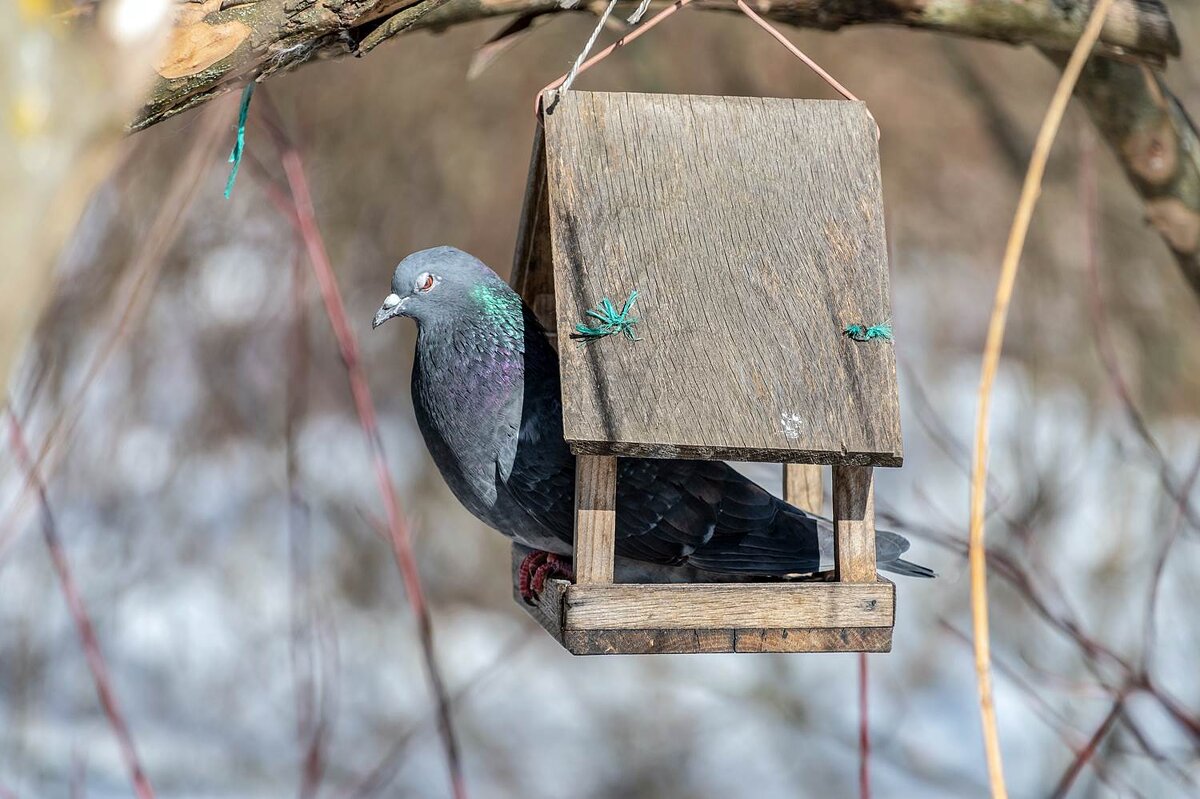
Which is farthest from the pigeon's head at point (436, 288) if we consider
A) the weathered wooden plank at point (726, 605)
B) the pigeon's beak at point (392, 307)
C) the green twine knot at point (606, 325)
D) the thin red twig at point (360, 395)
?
the weathered wooden plank at point (726, 605)

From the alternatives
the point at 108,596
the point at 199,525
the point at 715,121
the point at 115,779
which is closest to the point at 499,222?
the point at 199,525

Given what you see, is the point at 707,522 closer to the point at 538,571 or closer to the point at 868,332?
the point at 538,571

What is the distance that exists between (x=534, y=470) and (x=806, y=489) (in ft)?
2.62

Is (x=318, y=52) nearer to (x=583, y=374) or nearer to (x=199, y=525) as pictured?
(x=583, y=374)

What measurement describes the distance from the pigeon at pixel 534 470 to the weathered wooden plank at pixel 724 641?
0.20 metres

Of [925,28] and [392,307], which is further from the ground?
[925,28]

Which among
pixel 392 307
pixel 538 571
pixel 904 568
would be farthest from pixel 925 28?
pixel 538 571

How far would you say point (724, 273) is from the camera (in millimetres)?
1985

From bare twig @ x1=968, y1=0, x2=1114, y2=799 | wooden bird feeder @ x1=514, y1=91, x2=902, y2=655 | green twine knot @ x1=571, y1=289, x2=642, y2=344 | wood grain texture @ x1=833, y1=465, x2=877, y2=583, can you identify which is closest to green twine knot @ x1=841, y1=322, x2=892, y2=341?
wooden bird feeder @ x1=514, y1=91, x2=902, y2=655

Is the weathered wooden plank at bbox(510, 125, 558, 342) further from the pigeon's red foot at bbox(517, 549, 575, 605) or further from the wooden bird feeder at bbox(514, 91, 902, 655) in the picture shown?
the pigeon's red foot at bbox(517, 549, 575, 605)

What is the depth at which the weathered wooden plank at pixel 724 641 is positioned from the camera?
190 centimetres

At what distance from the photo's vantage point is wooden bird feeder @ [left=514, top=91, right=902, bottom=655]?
1827 mm

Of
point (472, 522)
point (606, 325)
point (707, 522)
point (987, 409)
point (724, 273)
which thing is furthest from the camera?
point (472, 522)

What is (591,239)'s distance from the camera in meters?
1.97
